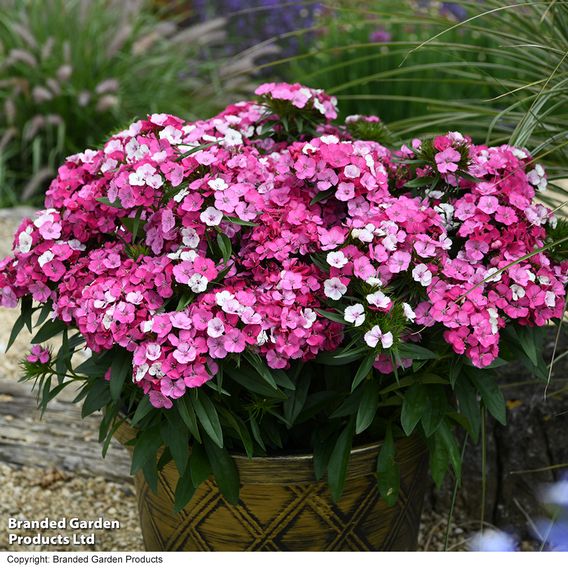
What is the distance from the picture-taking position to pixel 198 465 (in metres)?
1.49

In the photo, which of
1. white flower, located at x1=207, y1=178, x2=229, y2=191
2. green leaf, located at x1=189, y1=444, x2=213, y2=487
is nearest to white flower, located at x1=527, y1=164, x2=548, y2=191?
white flower, located at x1=207, y1=178, x2=229, y2=191

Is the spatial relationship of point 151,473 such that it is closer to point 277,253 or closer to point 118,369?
point 118,369

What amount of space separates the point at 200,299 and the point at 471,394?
0.52 m

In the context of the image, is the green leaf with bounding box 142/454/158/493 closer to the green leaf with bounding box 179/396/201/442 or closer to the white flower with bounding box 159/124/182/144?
the green leaf with bounding box 179/396/201/442

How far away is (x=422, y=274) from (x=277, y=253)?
250 mm

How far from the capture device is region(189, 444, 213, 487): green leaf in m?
1.47

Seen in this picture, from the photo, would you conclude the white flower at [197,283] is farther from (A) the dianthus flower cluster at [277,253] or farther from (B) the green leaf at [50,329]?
(B) the green leaf at [50,329]

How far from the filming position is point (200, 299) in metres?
1.39

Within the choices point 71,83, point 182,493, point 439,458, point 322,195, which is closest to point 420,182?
point 322,195

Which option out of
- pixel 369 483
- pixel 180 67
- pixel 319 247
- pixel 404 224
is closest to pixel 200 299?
pixel 319 247

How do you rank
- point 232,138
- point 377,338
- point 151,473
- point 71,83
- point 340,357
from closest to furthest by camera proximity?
point 377,338 → point 340,357 → point 151,473 → point 232,138 → point 71,83

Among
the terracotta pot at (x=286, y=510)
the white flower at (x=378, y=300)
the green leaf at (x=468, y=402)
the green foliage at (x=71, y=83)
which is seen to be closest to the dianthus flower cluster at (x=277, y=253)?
the white flower at (x=378, y=300)

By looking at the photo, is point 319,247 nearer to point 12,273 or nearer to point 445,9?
point 12,273

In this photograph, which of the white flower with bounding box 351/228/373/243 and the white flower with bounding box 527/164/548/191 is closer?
the white flower with bounding box 351/228/373/243
